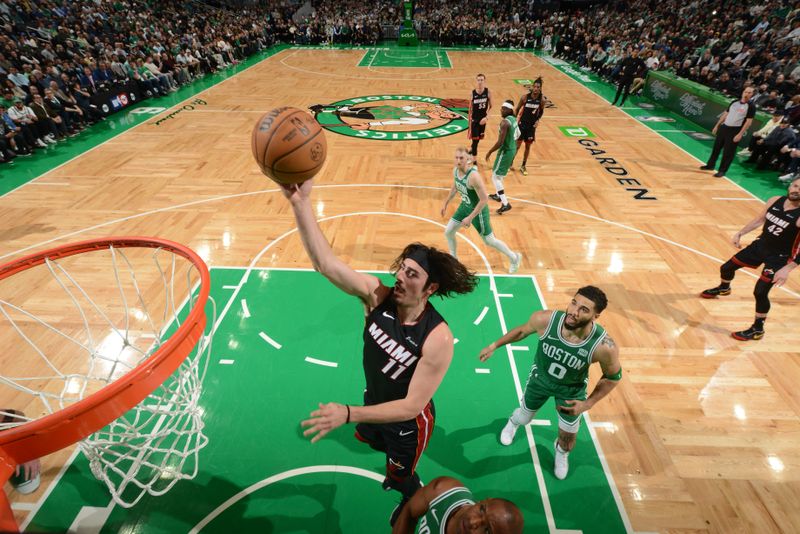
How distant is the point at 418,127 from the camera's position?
12.3m

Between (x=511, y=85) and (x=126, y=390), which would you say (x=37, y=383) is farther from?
(x=511, y=85)

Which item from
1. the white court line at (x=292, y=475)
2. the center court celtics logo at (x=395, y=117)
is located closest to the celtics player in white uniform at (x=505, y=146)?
the center court celtics logo at (x=395, y=117)

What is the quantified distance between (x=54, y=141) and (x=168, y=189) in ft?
15.7

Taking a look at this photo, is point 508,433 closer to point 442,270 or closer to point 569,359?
point 569,359

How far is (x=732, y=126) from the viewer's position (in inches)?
349

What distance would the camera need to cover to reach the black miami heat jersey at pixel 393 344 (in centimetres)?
238

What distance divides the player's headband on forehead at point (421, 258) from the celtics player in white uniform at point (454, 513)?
1.07 meters

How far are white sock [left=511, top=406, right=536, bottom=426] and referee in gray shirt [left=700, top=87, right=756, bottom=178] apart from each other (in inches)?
326

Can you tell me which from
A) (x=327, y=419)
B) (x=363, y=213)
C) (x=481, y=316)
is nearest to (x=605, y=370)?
(x=327, y=419)

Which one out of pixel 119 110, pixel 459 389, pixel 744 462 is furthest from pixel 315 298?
pixel 119 110

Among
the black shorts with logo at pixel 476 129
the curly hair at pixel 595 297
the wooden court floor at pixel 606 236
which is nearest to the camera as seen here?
the curly hair at pixel 595 297

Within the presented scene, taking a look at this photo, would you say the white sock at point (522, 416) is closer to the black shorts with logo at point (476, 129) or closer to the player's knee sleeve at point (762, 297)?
the player's knee sleeve at point (762, 297)

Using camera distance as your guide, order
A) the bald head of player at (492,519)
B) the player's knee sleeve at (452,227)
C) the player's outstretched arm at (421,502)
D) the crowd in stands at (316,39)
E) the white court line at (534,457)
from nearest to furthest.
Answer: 1. the bald head of player at (492,519)
2. the player's outstretched arm at (421,502)
3. the white court line at (534,457)
4. the player's knee sleeve at (452,227)
5. the crowd in stands at (316,39)

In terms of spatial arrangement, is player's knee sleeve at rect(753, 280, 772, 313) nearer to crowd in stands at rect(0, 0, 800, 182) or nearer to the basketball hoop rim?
the basketball hoop rim
